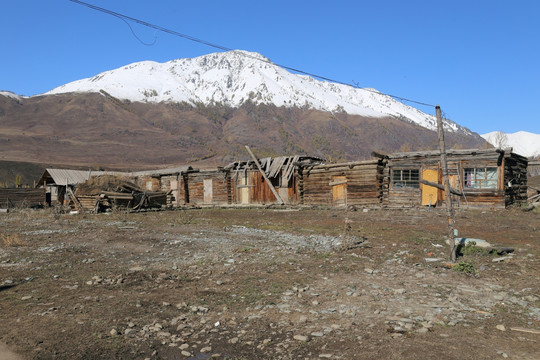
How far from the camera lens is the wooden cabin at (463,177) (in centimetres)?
2031

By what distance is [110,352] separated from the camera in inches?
170

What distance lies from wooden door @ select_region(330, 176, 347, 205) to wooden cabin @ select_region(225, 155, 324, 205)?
2.55 m

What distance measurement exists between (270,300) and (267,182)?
73.0 feet

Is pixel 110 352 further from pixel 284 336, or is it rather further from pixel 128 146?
pixel 128 146

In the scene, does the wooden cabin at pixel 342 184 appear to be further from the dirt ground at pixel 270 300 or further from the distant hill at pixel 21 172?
the distant hill at pixel 21 172

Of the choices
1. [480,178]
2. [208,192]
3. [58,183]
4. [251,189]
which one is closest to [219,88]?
[58,183]

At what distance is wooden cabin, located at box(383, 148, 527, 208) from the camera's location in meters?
20.3

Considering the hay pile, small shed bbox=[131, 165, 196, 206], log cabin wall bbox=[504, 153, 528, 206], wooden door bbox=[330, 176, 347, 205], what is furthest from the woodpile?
log cabin wall bbox=[504, 153, 528, 206]

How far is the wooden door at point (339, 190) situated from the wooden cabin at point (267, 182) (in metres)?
2.55

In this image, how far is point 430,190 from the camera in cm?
2214

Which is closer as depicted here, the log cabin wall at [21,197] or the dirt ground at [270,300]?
the dirt ground at [270,300]

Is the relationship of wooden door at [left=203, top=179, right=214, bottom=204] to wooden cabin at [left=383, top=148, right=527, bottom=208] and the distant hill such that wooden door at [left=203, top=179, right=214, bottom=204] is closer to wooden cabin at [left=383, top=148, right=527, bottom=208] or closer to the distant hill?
wooden cabin at [left=383, top=148, right=527, bottom=208]

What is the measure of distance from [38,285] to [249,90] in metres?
161

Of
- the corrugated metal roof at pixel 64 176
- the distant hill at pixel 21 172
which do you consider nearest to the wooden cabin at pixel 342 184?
the corrugated metal roof at pixel 64 176
